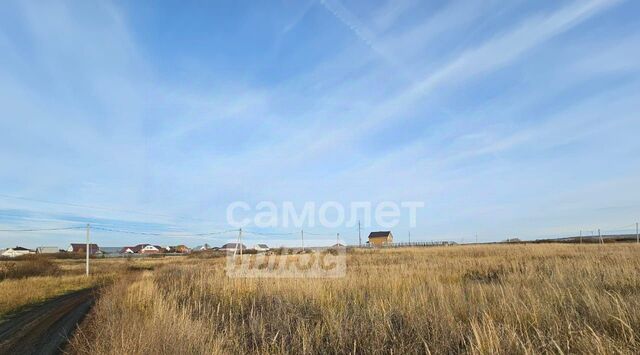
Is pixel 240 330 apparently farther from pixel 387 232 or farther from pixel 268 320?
pixel 387 232

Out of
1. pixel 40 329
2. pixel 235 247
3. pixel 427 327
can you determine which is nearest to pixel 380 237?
pixel 235 247

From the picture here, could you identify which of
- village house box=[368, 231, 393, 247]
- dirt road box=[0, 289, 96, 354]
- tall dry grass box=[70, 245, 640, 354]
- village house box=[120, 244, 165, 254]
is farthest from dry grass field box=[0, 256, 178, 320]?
village house box=[120, 244, 165, 254]

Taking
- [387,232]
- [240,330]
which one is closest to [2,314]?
[240,330]

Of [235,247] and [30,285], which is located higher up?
[235,247]

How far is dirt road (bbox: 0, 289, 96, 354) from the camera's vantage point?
9445mm

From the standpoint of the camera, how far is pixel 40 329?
12039mm

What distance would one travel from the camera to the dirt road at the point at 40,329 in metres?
9.45

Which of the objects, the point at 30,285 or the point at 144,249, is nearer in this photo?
the point at 30,285

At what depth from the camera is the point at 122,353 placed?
534 centimetres

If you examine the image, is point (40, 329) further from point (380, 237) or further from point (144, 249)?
point (144, 249)

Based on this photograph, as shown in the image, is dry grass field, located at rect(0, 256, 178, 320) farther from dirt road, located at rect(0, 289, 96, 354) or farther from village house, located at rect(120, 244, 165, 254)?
village house, located at rect(120, 244, 165, 254)

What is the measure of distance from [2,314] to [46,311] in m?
1.40

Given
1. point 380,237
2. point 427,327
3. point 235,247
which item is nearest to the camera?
point 427,327

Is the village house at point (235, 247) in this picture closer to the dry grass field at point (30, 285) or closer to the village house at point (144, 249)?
the dry grass field at point (30, 285)
